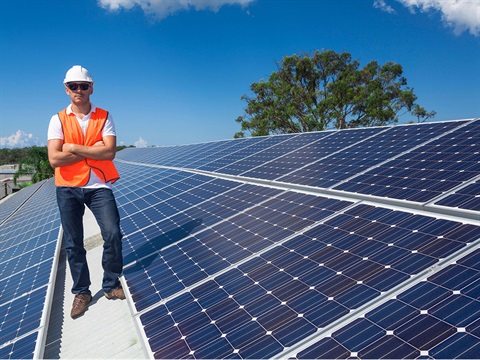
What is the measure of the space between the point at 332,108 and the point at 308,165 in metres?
41.1

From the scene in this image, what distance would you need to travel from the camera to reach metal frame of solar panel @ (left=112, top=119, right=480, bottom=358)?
3416mm

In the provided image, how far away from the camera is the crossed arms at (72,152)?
558cm

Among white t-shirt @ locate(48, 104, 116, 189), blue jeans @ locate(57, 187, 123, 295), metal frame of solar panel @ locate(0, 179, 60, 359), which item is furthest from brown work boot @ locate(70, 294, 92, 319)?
white t-shirt @ locate(48, 104, 116, 189)

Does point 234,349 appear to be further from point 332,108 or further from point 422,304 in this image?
point 332,108

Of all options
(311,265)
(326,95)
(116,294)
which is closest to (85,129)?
(116,294)

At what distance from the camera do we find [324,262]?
15.5 feet

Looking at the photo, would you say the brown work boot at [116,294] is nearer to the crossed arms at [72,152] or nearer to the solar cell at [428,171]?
the crossed arms at [72,152]

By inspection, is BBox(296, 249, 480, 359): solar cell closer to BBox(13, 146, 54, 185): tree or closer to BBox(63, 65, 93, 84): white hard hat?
BBox(63, 65, 93, 84): white hard hat

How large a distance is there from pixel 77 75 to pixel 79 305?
3630mm

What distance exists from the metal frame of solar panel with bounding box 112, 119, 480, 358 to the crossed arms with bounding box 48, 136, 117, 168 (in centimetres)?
205

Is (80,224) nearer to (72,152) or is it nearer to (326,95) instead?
(72,152)

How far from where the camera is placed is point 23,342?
491 cm

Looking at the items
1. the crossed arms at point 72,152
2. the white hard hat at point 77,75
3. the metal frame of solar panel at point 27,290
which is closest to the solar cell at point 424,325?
the metal frame of solar panel at point 27,290

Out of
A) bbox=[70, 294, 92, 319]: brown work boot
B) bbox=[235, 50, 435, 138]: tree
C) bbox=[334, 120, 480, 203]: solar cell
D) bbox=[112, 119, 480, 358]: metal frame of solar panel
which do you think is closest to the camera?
bbox=[112, 119, 480, 358]: metal frame of solar panel
